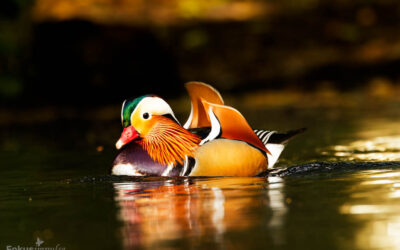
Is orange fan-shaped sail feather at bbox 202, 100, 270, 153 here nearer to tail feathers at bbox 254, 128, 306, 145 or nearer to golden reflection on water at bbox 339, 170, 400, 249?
tail feathers at bbox 254, 128, 306, 145

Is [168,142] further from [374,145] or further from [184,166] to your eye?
[374,145]

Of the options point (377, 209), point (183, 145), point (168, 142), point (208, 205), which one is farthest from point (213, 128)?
point (377, 209)

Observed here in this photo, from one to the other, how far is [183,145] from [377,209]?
2.72m

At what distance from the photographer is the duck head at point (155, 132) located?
9500mm

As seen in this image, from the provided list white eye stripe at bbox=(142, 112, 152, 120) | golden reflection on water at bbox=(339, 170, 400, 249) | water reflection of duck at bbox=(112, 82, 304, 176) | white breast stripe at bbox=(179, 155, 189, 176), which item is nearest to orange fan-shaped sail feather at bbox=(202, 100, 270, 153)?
water reflection of duck at bbox=(112, 82, 304, 176)

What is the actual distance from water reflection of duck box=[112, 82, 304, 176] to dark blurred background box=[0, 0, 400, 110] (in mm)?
11298

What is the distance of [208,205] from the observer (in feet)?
25.5

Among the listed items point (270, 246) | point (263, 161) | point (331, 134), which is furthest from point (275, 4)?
point (270, 246)

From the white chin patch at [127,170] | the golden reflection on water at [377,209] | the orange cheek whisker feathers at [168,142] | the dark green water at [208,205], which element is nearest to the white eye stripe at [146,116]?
the orange cheek whisker feathers at [168,142]

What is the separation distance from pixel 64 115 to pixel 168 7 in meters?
9.09

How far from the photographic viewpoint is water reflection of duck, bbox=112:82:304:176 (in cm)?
943

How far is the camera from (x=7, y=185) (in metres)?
9.99

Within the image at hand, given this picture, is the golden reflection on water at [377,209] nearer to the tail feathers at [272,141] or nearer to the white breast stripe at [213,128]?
the tail feathers at [272,141]

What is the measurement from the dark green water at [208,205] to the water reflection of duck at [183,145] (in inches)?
6.5
